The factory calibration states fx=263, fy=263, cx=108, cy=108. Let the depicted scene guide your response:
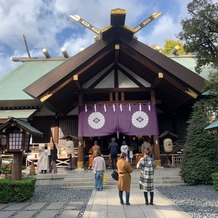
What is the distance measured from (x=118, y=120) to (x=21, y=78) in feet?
29.1

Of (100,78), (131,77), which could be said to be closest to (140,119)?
(131,77)

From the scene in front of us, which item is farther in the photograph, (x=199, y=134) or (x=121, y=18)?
(x=121, y=18)

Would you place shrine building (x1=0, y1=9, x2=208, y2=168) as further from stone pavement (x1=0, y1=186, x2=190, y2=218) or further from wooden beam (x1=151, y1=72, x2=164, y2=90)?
stone pavement (x1=0, y1=186, x2=190, y2=218)

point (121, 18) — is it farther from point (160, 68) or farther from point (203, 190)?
point (203, 190)

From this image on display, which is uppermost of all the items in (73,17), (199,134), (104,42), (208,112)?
(73,17)

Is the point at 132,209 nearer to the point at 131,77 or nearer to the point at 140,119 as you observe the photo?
the point at 140,119

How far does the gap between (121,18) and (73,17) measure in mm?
2826

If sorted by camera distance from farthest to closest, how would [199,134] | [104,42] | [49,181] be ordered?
[104,42] < [49,181] < [199,134]

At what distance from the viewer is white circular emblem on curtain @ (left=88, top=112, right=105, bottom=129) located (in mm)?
13321

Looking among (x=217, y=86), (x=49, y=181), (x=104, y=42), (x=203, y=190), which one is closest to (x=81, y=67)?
(x=104, y=42)

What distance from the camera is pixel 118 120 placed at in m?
13.3

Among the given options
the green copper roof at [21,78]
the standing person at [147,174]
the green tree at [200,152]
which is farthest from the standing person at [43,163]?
the standing person at [147,174]

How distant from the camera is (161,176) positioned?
10.8m

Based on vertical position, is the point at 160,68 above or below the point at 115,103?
above
